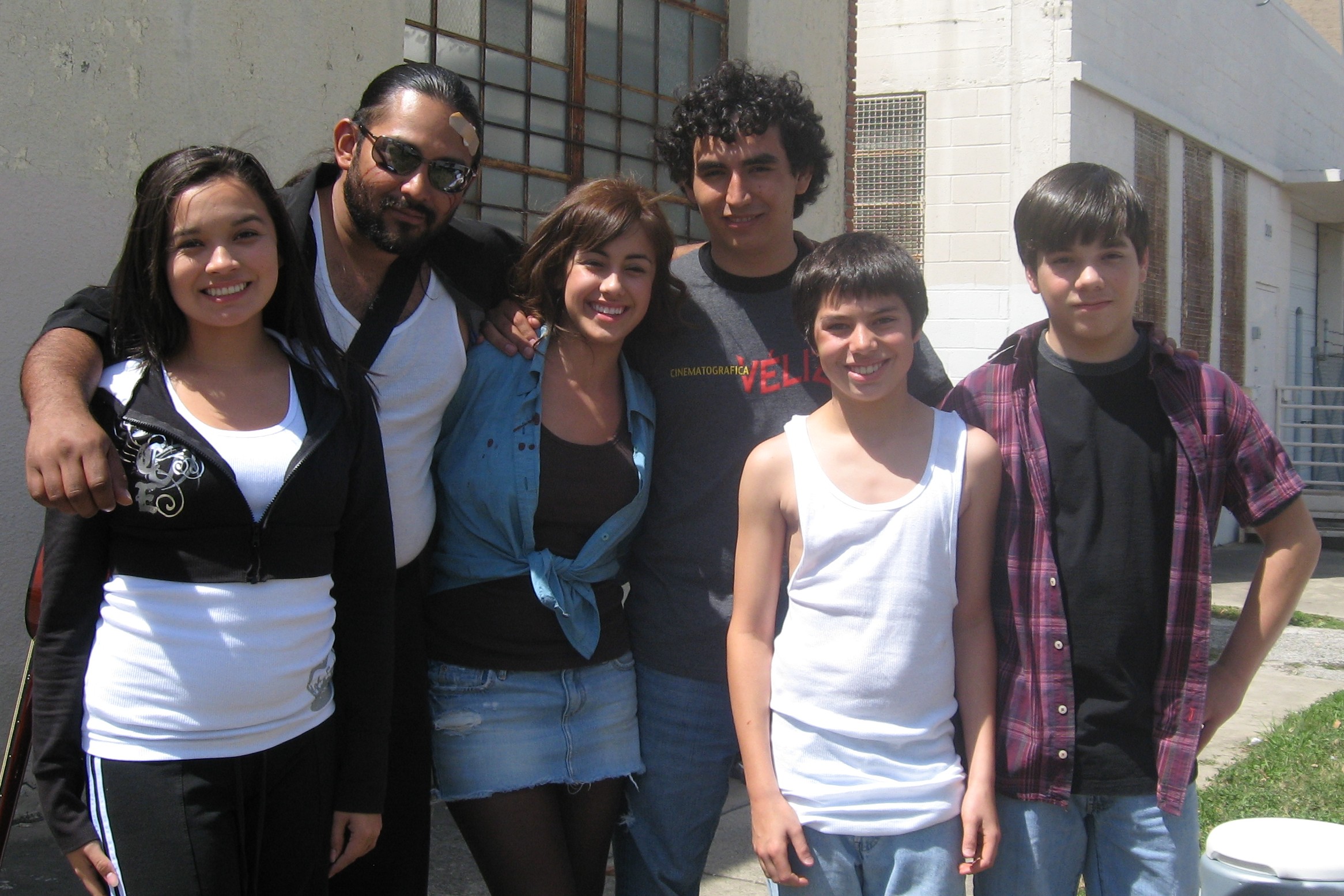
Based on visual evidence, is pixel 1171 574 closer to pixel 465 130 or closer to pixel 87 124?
pixel 465 130

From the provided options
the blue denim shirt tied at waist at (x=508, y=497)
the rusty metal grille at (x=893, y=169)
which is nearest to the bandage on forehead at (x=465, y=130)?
the blue denim shirt tied at waist at (x=508, y=497)

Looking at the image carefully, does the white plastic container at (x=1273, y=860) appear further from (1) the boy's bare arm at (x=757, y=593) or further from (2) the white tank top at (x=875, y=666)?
(1) the boy's bare arm at (x=757, y=593)

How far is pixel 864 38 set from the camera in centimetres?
1234

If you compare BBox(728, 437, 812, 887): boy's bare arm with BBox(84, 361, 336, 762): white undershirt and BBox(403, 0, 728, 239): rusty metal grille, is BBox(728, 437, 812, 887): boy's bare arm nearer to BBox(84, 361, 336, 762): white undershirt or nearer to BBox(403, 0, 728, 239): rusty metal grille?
BBox(84, 361, 336, 762): white undershirt

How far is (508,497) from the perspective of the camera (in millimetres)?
2535

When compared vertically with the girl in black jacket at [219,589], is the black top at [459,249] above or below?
above

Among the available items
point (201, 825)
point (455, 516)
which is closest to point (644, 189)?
point (455, 516)

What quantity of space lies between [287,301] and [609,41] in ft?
14.9

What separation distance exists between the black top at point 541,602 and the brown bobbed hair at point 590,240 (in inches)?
13.4

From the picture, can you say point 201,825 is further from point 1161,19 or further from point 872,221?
point 1161,19

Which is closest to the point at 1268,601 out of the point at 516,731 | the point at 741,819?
the point at 516,731

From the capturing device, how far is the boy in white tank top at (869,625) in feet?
7.11

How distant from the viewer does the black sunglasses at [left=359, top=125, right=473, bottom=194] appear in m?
2.64

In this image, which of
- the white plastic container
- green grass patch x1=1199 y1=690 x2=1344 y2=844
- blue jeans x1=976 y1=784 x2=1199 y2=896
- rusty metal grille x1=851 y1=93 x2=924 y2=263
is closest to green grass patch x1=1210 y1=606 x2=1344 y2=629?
green grass patch x1=1199 y1=690 x2=1344 y2=844
